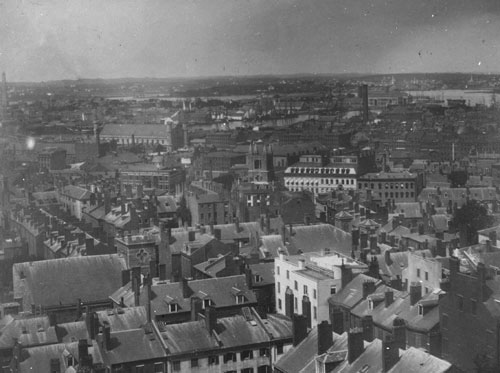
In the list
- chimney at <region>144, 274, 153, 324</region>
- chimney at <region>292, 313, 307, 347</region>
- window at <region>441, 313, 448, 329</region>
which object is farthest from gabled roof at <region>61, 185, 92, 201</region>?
window at <region>441, 313, 448, 329</region>

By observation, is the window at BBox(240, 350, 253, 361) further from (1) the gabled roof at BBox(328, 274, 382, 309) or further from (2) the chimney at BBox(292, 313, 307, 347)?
(1) the gabled roof at BBox(328, 274, 382, 309)

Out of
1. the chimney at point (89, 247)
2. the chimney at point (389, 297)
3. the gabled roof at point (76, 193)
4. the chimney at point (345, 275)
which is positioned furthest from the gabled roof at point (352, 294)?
the gabled roof at point (76, 193)

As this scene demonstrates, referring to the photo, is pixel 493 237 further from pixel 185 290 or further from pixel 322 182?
pixel 322 182

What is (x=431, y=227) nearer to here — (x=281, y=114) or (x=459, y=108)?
(x=459, y=108)

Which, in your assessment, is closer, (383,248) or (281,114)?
(383,248)

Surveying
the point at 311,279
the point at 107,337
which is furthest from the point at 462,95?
the point at 107,337

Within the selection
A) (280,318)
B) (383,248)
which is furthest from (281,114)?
(280,318)
